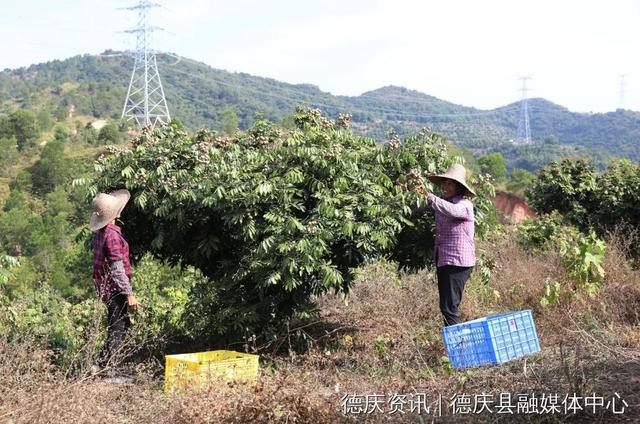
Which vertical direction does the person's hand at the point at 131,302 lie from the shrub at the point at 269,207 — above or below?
below

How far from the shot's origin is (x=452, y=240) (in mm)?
5531

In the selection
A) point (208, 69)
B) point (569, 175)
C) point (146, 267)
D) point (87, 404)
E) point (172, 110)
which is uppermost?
point (208, 69)

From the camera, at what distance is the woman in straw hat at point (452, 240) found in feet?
18.0

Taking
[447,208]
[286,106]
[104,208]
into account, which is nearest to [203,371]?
[104,208]

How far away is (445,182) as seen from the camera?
5703 mm

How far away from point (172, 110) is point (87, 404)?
90.9 m

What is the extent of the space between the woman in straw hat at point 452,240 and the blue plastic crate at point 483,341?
553mm

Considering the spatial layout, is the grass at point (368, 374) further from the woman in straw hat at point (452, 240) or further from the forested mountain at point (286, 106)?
the forested mountain at point (286, 106)

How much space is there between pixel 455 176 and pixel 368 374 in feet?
5.66

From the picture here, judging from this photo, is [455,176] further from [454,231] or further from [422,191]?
[454,231]

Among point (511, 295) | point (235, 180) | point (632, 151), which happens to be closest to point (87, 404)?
point (235, 180)

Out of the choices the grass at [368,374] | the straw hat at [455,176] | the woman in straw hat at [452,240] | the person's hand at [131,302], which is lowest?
the grass at [368,374]

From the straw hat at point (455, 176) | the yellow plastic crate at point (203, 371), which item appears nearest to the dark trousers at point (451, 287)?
the straw hat at point (455, 176)

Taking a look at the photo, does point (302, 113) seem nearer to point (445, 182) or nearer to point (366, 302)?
point (445, 182)
